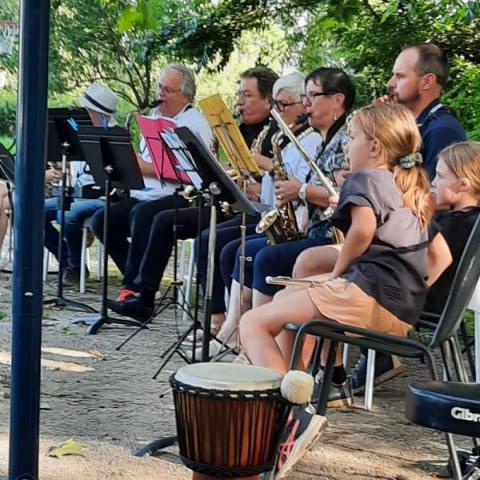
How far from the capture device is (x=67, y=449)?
3422mm

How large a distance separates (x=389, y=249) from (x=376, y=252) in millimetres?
50

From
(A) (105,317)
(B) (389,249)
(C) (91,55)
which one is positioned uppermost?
(C) (91,55)

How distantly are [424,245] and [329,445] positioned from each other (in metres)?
0.90

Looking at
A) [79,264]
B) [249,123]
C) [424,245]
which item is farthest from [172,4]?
[424,245]

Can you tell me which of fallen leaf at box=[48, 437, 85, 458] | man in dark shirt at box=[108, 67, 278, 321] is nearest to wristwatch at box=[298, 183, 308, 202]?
man in dark shirt at box=[108, 67, 278, 321]

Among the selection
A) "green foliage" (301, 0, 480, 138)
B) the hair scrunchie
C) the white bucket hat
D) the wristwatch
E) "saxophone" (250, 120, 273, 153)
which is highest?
"green foliage" (301, 0, 480, 138)

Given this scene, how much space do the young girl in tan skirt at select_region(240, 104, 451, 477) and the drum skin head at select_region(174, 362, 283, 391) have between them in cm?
67

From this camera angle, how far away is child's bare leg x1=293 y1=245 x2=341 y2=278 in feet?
13.6

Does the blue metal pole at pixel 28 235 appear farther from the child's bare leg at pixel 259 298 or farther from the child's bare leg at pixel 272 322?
the child's bare leg at pixel 259 298

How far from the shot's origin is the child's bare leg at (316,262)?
4160 mm

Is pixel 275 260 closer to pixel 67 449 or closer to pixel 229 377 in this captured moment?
pixel 67 449

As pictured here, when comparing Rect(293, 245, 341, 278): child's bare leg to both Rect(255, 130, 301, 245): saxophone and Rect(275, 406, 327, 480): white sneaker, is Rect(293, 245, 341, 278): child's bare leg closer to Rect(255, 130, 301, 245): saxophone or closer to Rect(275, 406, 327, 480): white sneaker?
Rect(255, 130, 301, 245): saxophone

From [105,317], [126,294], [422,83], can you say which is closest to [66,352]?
[105,317]

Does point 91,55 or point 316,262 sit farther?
point 91,55
